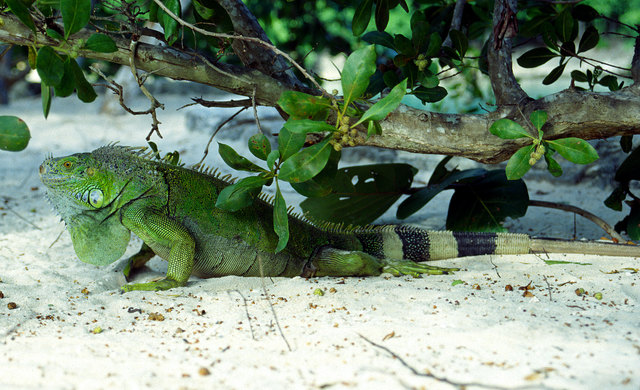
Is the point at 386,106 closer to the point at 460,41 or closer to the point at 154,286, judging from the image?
the point at 460,41

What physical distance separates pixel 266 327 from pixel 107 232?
4.78ft

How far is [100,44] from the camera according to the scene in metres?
2.80

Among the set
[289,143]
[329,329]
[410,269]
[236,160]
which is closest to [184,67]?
[236,160]

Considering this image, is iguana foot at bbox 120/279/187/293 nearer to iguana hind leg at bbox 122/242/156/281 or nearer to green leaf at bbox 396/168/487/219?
iguana hind leg at bbox 122/242/156/281

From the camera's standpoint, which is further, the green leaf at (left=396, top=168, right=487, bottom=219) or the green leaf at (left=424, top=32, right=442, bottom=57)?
the green leaf at (left=396, top=168, right=487, bottom=219)

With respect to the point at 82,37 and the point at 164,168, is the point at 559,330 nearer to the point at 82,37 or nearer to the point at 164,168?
the point at 164,168

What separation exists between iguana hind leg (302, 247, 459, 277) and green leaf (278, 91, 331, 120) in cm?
135

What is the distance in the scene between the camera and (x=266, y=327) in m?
2.63

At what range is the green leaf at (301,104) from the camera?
2.58 m

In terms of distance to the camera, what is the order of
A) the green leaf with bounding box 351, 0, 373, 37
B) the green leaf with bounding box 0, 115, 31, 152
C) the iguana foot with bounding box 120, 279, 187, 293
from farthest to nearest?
1. the green leaf with bounding box 351, 0, 373, 37
2. the iguana foot with bounding box 120, 279, 187, 293
3. the green leaf with bounding box 0, 115, 31, 152

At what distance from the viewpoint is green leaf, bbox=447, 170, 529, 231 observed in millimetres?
4355

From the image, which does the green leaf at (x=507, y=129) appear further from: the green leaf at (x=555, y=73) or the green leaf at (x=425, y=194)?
the green leaf at (x=425, y=194)

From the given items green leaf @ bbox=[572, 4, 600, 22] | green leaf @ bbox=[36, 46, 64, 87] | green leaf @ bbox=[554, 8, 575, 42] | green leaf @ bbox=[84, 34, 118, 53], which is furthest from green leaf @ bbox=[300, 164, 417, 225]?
green leaf @ bbox=[36, 46, 64, 87]

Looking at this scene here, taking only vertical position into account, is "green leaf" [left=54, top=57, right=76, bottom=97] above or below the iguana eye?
above
